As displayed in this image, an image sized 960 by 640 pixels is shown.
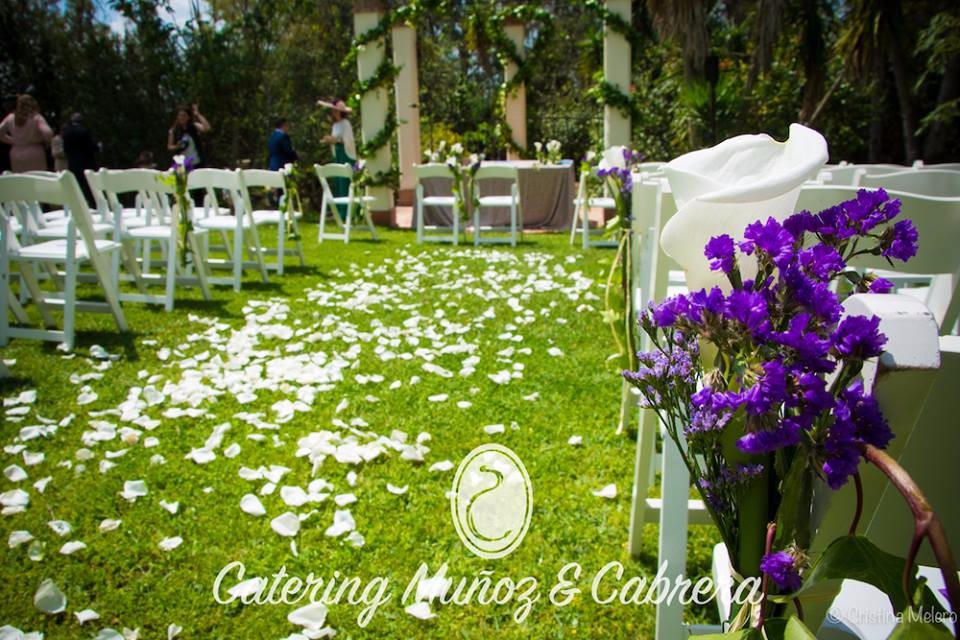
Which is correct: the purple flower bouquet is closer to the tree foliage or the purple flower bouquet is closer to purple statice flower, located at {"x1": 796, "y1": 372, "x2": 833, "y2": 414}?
purple statice flower, located at {"x1": 796, "y1": 372, "x2": 833, "y2": 414}

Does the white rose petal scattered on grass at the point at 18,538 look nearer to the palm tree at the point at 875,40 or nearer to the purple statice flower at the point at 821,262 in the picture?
the purple statice flower at the point at 821,262

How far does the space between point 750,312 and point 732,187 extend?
13 centimetres

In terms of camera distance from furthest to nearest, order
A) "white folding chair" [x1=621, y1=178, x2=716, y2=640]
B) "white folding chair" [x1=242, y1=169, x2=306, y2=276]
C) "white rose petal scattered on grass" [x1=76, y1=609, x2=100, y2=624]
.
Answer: "white folding chair" [x1=242, y1=169, x2=306, y2=276] < "white rose petal scattered on grass" [x1=76, y1=609, x2=100, y2=624] < "white folding chair" [x1=621, y1=178, x2=716, y2=640]

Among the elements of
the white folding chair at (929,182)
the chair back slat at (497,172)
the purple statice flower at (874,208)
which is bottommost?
the purple statice flower at (874,208)

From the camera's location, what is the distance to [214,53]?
1381 cm

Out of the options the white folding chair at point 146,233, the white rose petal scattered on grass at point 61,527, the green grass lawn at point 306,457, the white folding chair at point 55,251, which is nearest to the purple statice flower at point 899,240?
the green grass lawn at point 306,457

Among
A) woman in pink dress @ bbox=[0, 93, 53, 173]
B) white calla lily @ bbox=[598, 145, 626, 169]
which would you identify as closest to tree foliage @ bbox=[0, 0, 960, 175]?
woman in pink dress @ bbox=[0, 93, 53, 173]

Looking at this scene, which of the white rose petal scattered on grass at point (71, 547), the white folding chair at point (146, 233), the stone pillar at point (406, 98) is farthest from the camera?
the stone pillar at point (406, 98)

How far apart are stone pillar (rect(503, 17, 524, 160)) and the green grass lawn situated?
305 inches

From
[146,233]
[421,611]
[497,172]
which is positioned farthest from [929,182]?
[497,172]

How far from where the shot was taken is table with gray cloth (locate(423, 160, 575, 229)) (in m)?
9.93

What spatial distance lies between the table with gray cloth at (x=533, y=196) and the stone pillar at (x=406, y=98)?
5.91ft

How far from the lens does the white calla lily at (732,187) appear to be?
64cm

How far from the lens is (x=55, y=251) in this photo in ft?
14.0
